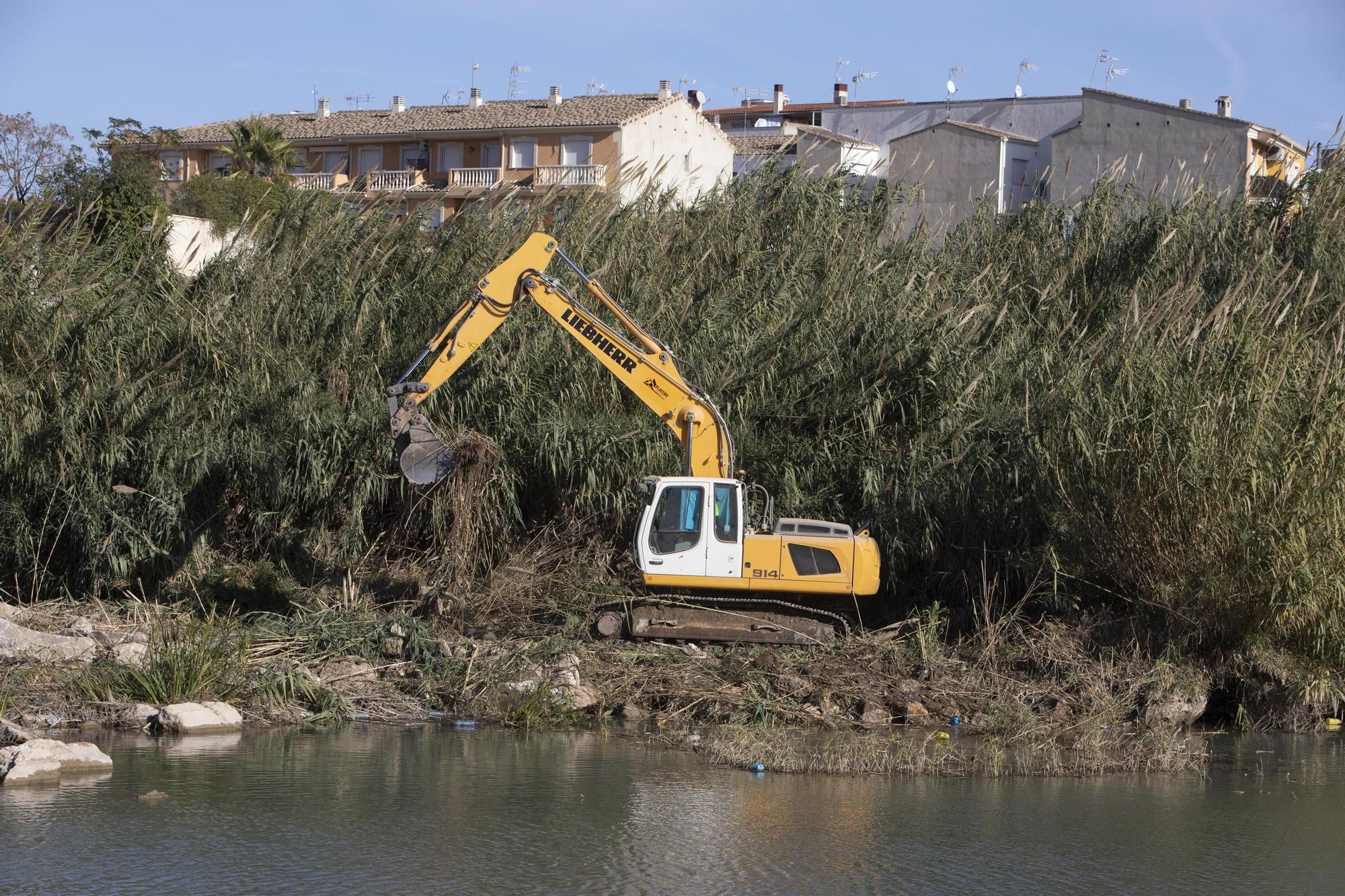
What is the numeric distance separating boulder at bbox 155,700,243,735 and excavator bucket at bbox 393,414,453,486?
2.98 m

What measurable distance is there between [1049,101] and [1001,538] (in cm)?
3397

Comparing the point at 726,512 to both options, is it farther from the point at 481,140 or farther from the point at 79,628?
the point at 481,140

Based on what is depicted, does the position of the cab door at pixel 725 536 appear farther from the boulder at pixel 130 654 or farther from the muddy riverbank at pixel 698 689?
the boulder at pixel 130 654

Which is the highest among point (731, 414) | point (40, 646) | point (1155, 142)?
point (1155, 142)

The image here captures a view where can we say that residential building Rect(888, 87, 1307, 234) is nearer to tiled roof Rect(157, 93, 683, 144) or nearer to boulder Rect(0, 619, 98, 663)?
tiled roof Rect(157, 93, 683, 144)

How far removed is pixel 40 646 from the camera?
12.1 m

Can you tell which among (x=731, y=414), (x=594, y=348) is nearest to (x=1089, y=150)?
(x=731, y=414)

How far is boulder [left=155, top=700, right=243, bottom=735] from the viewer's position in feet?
35.4

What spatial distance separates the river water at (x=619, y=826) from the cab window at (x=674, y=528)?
3244 millimetres

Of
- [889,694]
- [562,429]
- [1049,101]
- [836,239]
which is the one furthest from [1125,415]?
[1049,101]

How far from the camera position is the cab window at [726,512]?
13703mm

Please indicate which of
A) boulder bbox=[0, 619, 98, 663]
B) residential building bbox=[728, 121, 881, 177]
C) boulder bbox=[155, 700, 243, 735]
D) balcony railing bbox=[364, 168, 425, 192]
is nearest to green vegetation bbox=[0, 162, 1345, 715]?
boulder bbox=[0, 619, 98, 663]

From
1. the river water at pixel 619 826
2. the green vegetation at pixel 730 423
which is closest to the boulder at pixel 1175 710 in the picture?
the green vegetation at pixel 730 423

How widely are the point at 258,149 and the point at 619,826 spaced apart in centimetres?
3759
